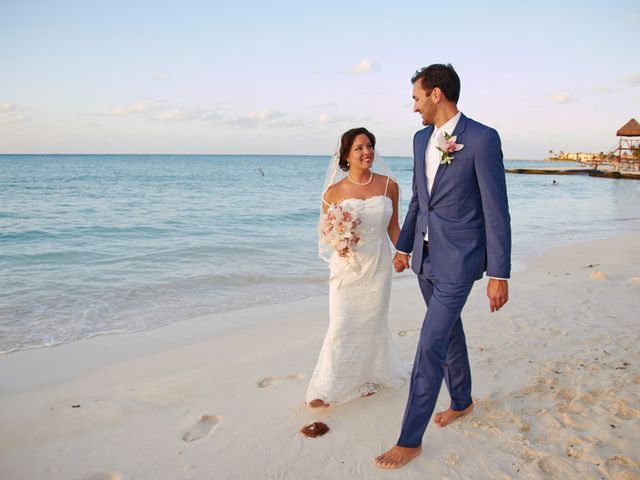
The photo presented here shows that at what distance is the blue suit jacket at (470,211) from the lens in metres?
2.98

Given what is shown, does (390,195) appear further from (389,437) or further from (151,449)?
(151,449)

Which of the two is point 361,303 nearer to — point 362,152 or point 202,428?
point 362,152

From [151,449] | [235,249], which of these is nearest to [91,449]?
[151,449]

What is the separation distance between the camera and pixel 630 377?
13.9 ft

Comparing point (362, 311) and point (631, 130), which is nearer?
point (362, 311)

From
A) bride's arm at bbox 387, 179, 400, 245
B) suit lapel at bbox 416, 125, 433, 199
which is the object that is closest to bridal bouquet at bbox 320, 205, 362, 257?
bride's arm at bbox 387, 179, 400, 245

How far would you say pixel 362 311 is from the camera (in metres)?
4.19

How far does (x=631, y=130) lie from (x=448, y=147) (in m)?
56.3

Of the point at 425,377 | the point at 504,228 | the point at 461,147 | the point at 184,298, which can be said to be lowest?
the point at 184,298

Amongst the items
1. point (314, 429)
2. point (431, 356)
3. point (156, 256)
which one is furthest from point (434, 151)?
point (156, 256)

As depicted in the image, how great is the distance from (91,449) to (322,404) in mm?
1675

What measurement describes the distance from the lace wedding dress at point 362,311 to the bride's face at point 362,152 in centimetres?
30

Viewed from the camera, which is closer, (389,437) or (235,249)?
(389,437)

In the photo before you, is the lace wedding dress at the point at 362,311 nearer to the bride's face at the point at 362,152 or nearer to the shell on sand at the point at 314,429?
the bride's face at the point at 362,152
